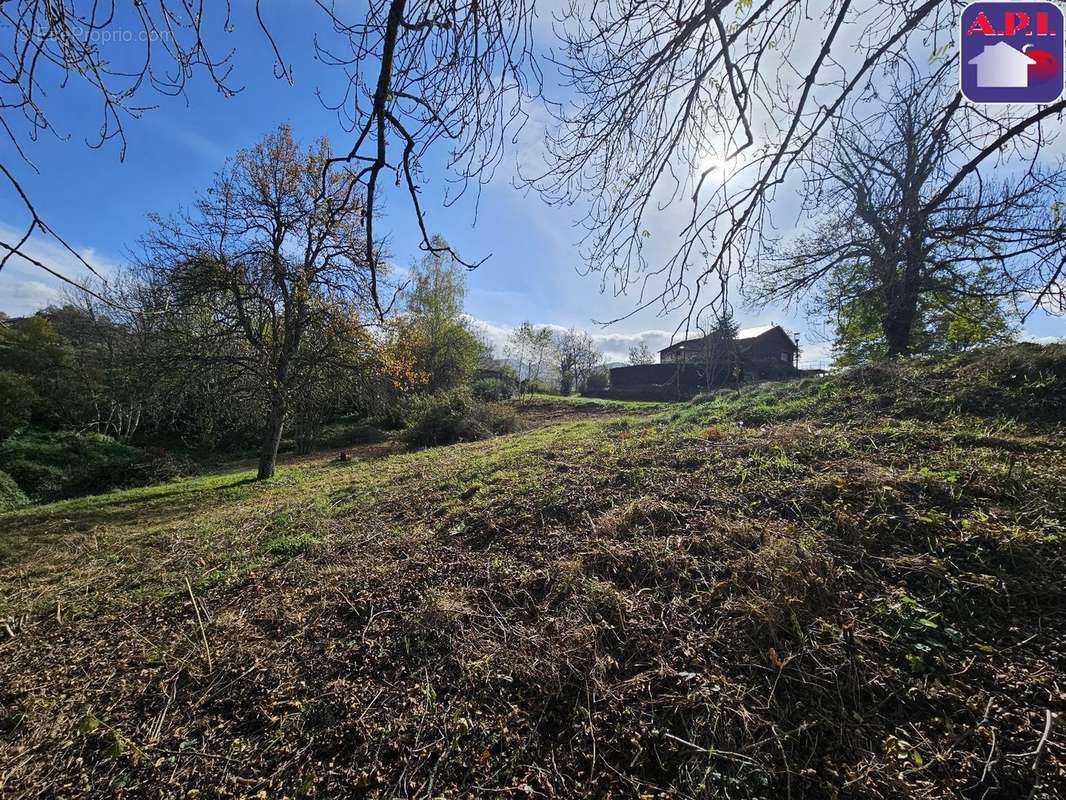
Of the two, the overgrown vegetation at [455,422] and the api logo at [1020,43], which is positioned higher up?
the api logo at [1020,43]

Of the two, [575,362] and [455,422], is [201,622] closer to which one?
[455,422]

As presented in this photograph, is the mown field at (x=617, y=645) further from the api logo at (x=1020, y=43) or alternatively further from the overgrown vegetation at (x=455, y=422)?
the overgrown vegetation at (x=455, y=422)

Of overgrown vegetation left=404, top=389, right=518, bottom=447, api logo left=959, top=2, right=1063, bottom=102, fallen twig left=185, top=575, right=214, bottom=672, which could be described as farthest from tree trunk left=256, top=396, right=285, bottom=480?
api logo left=959, top=2, right=1063, bottom=102

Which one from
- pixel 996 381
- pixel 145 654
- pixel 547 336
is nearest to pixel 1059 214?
pixel 996 381

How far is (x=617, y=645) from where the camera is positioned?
197cm

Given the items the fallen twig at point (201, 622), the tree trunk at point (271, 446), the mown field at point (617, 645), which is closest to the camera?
the mown field at point (617, 645)

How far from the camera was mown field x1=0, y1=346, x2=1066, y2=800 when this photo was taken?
1463mm

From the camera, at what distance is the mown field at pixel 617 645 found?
1463 mm

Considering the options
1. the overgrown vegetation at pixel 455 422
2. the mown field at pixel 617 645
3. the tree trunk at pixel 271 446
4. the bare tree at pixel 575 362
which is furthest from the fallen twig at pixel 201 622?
the bare tree at pixel 575 362

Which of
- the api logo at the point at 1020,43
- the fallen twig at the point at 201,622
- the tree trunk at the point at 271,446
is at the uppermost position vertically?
the api logo at the point at 1020,43

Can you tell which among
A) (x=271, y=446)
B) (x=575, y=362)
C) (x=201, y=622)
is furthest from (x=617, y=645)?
(x=575, y=362)

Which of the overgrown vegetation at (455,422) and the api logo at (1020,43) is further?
the overgrown vegetation at (455,422)

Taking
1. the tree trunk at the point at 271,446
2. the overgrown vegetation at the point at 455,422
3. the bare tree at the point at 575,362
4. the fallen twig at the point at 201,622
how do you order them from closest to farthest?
the fallen twig at the point at 201,622
the tree trunk at the point at 271,446
the overgrown vegetation at the point at 455,422
the bare tree at the point at 575,362

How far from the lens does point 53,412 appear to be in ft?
52.8
